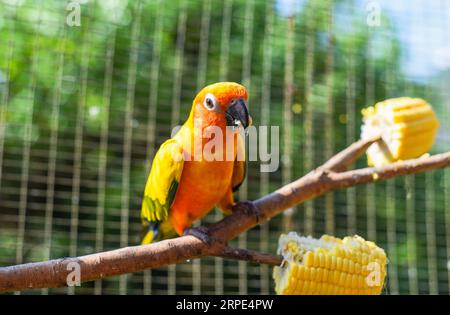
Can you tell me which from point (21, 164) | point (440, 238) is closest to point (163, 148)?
point (21, 164)

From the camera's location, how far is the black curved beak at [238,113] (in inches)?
43.4

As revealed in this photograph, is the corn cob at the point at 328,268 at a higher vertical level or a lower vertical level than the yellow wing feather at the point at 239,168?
lower

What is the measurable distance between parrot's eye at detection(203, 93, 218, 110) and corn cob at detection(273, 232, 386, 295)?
0.96 feet

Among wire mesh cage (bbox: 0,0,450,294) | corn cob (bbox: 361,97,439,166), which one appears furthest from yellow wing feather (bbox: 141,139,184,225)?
wire mesh cage (bbox: 0,0,450,294)

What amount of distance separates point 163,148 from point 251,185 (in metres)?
1.19

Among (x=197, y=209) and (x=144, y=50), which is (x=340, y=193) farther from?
(x=197, y=209)

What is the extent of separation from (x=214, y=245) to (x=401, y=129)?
0.49 m

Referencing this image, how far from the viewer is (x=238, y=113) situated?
1.11 meters

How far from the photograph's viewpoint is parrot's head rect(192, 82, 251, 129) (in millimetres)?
1106

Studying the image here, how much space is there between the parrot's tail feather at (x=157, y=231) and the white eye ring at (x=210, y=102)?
0.32m

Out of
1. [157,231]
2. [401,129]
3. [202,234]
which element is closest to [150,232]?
[157,231]

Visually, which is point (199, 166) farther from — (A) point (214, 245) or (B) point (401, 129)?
(B) point (401, 129)

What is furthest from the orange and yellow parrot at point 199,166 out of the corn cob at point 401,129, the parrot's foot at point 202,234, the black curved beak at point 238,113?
the corn cob at point 401,129

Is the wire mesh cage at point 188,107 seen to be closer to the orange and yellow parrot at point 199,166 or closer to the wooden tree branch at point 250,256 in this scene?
the orange and yellow parrot at point 199,166
